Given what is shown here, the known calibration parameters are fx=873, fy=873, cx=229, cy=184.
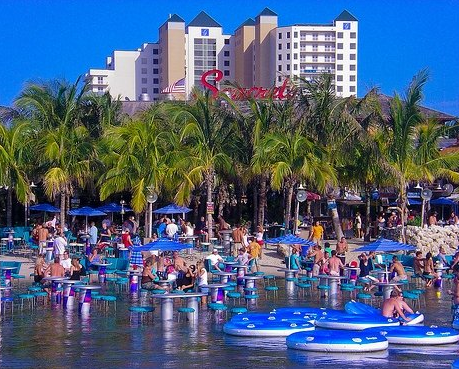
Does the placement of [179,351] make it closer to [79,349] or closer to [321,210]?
[79,349]

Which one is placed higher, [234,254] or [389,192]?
[389,192]

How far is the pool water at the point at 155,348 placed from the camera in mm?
15164

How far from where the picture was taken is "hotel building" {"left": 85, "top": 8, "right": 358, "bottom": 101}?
120750 millimetres

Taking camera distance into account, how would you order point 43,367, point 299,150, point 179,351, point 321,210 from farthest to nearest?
point 321,210 → point 299,150 → point 179,351 → point 43,367

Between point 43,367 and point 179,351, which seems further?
point 179,351

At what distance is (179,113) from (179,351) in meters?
22.5

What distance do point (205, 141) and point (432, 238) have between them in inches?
Answer: 396

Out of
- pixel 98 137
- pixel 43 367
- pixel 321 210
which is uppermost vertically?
pixel 98 137

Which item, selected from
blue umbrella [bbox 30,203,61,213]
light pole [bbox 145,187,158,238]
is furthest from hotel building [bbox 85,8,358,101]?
light pole [bbox 145,187,158,238]

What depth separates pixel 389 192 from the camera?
139 feet

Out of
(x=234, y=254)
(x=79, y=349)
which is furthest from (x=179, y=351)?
(x=234, y=254)

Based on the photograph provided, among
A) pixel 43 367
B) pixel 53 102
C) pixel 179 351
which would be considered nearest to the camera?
pixel 43 367

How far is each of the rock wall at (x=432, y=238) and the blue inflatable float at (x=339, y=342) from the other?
17.7 meters

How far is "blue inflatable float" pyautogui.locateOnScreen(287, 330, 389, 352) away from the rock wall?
695 inches
